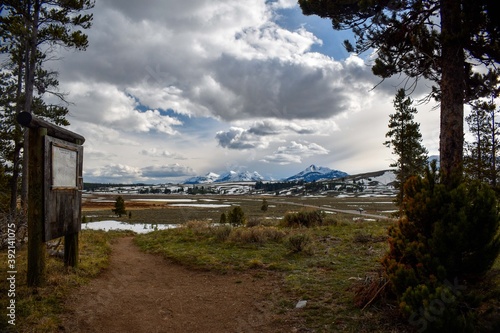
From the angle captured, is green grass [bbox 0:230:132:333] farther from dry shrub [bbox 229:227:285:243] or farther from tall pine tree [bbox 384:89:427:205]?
tall pine tree [bbox 384:89:427:205]

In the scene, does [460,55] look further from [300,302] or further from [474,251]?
[300,302]

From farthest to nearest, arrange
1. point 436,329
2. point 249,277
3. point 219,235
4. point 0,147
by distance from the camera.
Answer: point 0,147 → point 219,235 → point 249,277 → point 436,329

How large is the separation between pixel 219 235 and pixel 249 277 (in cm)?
460

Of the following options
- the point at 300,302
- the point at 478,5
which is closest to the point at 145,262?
the point at 300,302

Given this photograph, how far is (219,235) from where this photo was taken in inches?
481

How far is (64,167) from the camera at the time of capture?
6777mm

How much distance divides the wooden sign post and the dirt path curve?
108 centimetres

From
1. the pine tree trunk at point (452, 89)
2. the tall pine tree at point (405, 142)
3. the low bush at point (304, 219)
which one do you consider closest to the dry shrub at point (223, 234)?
the low bush at point (304, 219)

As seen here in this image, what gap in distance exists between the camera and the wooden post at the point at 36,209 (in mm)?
5965

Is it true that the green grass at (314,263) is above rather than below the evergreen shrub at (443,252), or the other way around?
below

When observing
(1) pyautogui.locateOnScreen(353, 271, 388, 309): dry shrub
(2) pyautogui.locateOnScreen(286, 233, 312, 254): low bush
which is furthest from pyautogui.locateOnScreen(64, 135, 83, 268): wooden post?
(1) pyautogui.locateOnScreen(353, 271, 388, 309): dry shrub

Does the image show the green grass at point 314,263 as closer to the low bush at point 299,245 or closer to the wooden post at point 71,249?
the low bush at point 299,245

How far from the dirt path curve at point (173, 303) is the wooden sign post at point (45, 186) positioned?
1078mm

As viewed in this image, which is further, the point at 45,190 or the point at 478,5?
the point at 478,5
